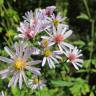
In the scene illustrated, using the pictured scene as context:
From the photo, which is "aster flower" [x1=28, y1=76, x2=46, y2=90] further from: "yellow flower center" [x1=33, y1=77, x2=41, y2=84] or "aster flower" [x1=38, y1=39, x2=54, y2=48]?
"aster flower" [x1=38, y1=39, x2=54, y2=48]

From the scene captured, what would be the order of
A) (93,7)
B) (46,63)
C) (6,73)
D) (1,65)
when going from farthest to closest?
(93,7) < (1,65) < (46,63) < (6,73)

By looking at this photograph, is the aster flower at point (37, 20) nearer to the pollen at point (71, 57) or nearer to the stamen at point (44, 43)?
the stamen at point (44, 43)

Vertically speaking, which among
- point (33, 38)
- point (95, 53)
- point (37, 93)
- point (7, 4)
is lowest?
point (37, 93)

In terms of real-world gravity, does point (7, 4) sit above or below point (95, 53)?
above

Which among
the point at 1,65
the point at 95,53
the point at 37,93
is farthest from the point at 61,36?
the point at 95,53

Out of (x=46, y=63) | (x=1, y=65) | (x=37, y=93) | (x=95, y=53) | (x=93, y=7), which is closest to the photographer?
(x=46, y=63)

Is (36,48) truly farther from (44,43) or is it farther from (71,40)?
(71,40)

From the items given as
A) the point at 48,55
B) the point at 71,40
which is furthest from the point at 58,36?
the point at 71,40

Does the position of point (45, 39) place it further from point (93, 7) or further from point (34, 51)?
point (93, 7)
